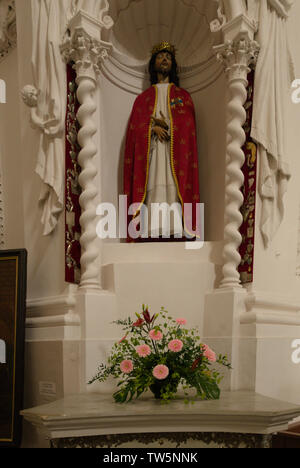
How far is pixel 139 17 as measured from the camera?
4371 millimetres

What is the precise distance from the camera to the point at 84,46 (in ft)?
11.8

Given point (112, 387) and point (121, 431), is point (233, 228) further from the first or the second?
point (121, 431)

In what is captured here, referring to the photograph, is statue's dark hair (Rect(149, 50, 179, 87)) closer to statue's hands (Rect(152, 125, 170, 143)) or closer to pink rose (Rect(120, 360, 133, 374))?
statue's hands (Rect(152, 125, 170, 143))

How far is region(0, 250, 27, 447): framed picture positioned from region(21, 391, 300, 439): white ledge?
84 centimetres

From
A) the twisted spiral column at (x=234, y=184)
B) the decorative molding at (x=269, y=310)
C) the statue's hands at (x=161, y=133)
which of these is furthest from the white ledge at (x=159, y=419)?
the statue's hands at (x=161, y=133)

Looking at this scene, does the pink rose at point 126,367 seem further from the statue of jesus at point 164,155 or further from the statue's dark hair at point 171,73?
the statue's dark hair at point 171,73

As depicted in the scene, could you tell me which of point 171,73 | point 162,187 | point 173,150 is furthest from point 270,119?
point 171,73

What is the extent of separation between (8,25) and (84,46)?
4.14 ft

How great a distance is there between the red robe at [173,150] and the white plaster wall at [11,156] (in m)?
0.97

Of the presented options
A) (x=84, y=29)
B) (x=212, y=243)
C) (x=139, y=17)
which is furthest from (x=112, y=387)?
(x=139, y=17)

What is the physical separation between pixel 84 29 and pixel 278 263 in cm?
216

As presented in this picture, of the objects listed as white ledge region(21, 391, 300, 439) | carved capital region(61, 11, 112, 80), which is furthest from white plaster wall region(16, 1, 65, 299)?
white ledge region(21, 391, 300, 439)

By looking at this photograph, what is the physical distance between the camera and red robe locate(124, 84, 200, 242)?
13.3 feet

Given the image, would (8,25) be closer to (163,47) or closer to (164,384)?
(163,47)
